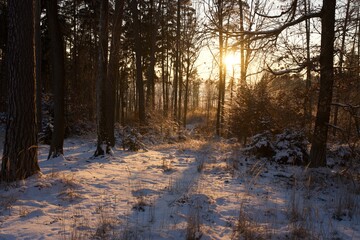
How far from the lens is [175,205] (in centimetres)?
439

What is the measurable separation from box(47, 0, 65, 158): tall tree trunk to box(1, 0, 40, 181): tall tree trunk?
260cm

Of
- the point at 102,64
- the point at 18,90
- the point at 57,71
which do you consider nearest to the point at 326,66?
the point at 102,64

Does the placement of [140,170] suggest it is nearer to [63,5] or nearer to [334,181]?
[334,181]

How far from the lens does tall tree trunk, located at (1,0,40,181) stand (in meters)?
4.92

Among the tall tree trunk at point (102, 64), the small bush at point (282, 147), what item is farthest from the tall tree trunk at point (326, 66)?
the tall tree trunk at point (102, 64)

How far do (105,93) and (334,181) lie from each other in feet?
21.5

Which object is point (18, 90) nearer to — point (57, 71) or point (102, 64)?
point (57, 71)

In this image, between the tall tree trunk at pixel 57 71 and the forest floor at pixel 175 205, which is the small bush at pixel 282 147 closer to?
the forest floor at pixel 175 205

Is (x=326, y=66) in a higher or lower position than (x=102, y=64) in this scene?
lower

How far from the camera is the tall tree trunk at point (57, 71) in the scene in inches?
294

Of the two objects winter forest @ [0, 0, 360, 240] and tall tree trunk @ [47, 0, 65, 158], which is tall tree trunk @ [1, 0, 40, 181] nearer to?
winter forest @ [0, 0, 360, 240]

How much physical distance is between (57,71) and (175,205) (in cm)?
566

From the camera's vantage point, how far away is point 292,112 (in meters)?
8.54

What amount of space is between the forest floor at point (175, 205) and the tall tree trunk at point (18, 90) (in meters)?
0.40
